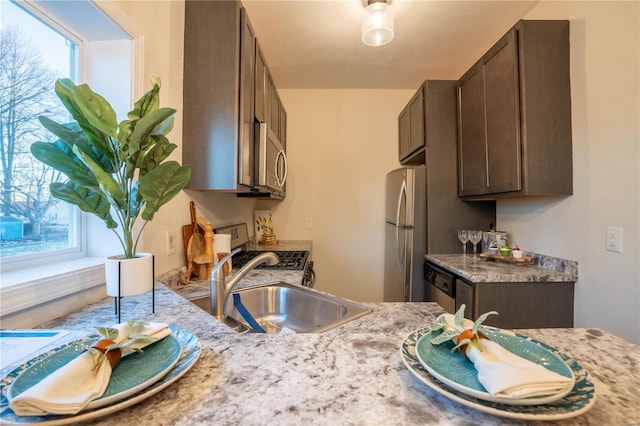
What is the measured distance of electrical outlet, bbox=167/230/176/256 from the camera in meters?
1.37

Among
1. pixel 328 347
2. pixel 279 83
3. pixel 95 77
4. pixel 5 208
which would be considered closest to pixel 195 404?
pixel 328 347

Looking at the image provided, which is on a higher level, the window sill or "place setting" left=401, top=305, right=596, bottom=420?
the window sill

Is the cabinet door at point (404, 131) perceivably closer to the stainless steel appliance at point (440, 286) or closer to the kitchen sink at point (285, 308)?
the stainless steel appliance at point (440, 286)

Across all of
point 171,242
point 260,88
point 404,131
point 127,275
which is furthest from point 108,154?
point 404,131

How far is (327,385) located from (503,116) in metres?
1.98

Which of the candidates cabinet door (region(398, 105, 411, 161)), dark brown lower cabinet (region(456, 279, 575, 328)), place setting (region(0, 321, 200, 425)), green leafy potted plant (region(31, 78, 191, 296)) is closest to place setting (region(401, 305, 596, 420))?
place setting (region(0, 321, 200, 425))

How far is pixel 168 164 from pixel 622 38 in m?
2.12

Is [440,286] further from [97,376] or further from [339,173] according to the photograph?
[97,376]

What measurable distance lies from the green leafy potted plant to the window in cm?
30

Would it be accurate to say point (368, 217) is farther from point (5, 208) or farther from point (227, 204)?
point (5, 208)

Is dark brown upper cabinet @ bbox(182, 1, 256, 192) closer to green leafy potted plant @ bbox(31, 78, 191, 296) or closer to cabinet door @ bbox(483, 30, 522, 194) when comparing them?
green leafy potted plant @ bbox(31, 78, 191, 296)

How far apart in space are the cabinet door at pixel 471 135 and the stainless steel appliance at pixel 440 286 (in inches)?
26.2

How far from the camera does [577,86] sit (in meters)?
1.58

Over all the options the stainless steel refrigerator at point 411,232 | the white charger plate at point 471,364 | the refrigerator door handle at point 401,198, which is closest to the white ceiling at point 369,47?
the stainless steel refrigerator at point 411,232
